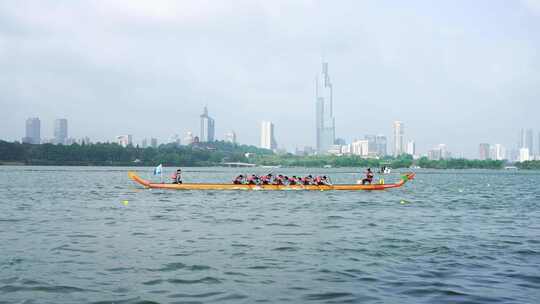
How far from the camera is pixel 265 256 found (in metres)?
16.5

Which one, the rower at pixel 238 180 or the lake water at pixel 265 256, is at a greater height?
the rower at pixel 238 180

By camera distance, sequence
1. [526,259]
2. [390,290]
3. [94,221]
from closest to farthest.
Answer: [390,290] → [526,259] → [94,221]

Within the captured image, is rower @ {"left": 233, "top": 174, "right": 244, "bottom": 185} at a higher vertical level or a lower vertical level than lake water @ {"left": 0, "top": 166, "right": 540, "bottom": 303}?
higher

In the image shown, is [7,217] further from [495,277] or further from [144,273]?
[495,277]

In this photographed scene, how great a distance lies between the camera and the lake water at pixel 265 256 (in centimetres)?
1220

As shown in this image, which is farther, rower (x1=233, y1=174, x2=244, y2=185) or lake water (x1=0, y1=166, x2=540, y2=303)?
rower (x1=233, y1=174, x2=244, y2=185)

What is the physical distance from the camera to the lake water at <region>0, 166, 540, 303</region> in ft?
40.0

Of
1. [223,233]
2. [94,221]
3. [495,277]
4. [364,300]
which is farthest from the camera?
[94,221]

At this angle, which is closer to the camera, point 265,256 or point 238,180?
point 265,256

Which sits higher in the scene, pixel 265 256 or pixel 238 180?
pixel 238 180

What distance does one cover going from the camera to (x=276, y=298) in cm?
1182

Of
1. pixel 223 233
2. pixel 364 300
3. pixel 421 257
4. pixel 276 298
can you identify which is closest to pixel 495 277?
pixel 421 257

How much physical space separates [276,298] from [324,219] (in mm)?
15234

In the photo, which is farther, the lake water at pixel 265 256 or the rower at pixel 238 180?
the rower at pixel 238 180
